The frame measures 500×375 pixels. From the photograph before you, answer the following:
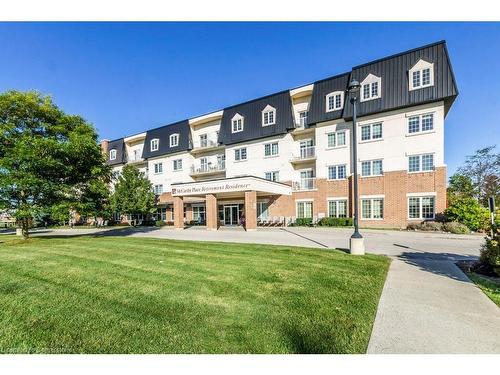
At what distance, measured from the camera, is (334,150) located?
25.0 m

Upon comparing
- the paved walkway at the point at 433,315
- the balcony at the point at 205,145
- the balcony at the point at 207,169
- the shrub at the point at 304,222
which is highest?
the balcony at the point at 205,145

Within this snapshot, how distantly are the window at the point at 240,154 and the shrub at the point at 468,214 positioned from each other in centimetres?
2024

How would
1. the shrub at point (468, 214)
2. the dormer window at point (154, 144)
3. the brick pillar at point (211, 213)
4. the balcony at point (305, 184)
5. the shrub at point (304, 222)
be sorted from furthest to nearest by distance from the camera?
1. the dormer window at point (154, 144)
2. the balcony at point (305, 184)
3. the shrub at point (304, 222)
4. the brick pillar at point (211, 213)
5. the shrub at point (468, 214)

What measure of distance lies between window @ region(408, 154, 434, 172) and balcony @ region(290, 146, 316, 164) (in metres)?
8.44

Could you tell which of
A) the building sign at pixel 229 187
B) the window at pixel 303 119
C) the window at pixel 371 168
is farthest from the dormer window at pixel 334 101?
the building sign at pixel 229 187

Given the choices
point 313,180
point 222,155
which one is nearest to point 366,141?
point 313,180

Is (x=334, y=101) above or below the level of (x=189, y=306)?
above

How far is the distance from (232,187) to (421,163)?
15926 millimetres

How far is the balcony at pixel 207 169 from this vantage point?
108 ft

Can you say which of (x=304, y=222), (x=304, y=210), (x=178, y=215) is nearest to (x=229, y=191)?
(x=178, y=215)

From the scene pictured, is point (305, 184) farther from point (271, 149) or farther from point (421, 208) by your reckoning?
point (421, 208)

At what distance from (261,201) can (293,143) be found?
7.40m

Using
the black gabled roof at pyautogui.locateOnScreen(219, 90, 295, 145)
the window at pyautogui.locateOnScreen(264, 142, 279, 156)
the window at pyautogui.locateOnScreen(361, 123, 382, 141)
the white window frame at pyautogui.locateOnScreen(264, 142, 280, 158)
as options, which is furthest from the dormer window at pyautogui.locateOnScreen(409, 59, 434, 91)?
the window at pyautogui.locateOnScreen(264, 142, 279, 156)

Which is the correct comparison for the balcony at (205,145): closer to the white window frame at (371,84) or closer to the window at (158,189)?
the window at (158,189)
